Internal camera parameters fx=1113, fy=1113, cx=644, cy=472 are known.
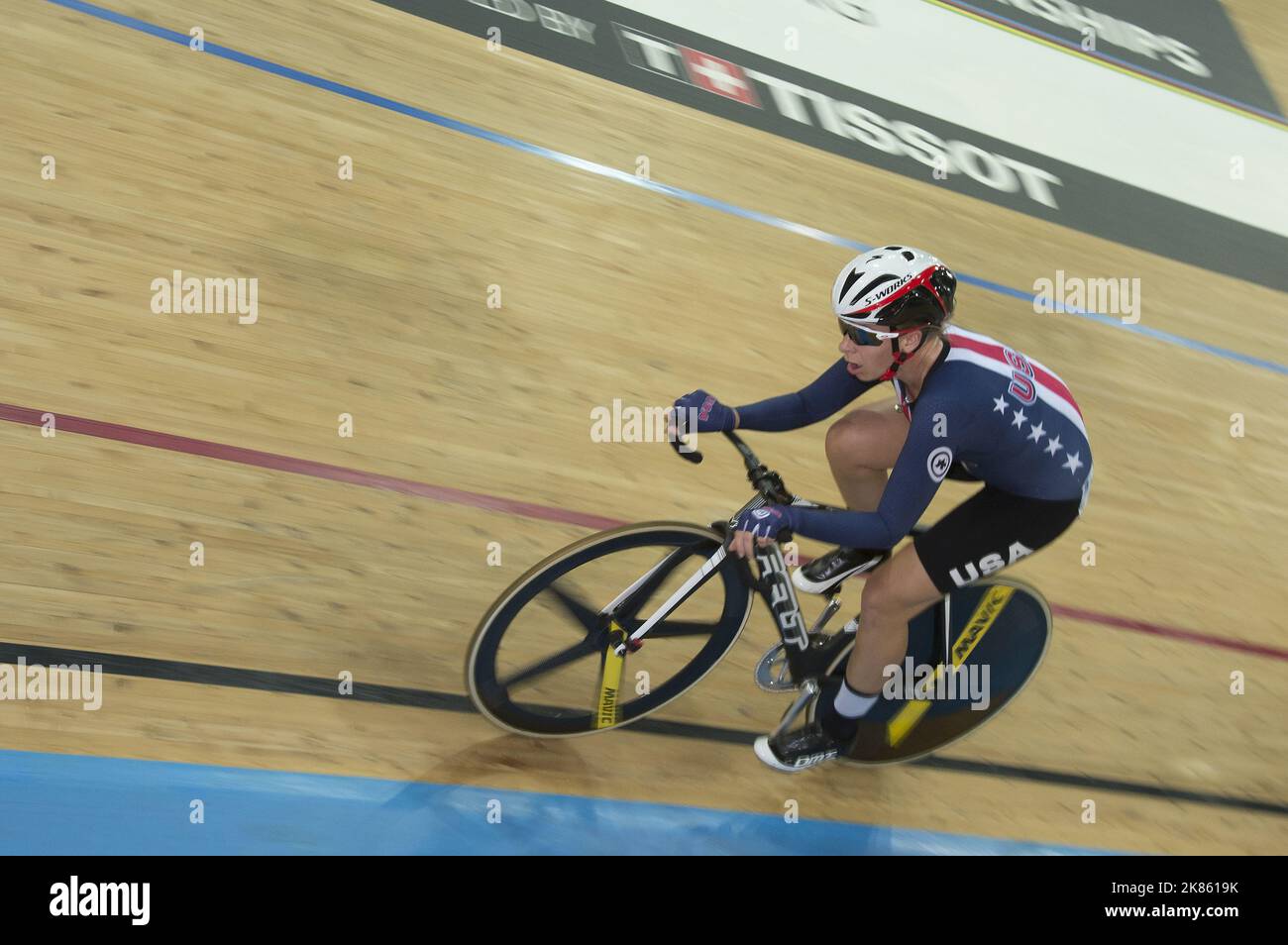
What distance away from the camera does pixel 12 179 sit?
3.29 metres

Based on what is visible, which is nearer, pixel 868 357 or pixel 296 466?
pixel 868 357

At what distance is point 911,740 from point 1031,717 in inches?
20.6

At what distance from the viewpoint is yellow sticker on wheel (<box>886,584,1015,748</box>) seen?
2.66 meters

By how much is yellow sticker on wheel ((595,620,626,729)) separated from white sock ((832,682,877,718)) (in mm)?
519

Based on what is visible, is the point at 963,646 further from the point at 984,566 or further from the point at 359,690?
the point at 359,690

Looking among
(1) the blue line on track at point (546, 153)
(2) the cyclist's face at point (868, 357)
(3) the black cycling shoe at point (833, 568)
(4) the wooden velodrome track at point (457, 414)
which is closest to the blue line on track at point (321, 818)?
(4) the wooden velodrome track at point (457, 414)

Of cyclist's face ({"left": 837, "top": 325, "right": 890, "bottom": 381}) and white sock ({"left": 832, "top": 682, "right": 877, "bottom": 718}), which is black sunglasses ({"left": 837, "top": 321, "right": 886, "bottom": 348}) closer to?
cyclist's face ({"left": 837, "top": 325, "right": 890, "bottom": 381})

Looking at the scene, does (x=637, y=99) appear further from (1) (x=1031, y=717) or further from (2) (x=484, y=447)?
(1) (x=1031, y=717)

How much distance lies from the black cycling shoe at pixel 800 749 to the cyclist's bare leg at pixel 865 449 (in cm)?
58

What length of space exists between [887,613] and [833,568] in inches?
6.9
